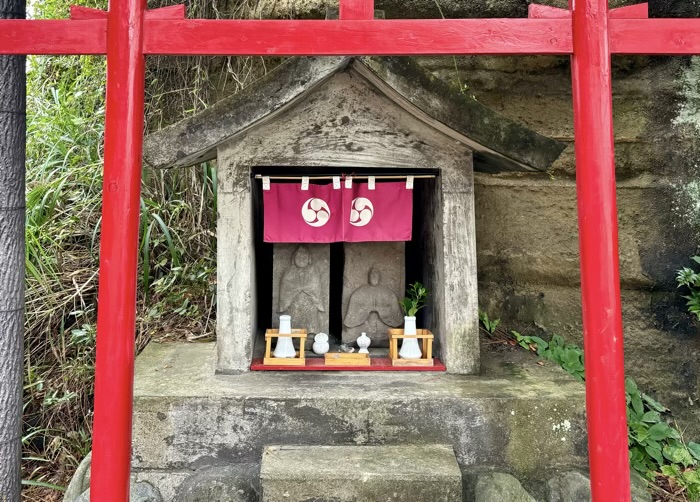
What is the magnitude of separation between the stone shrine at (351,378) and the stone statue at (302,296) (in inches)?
24.8

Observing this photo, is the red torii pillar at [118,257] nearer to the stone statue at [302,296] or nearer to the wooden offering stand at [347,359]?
the wooden offering stand at [347,359]

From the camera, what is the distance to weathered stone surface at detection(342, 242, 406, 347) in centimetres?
518

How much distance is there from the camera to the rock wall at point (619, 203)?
585 centimetres

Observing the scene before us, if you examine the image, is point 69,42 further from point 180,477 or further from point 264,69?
point 264,69

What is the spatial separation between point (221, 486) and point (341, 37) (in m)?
2.88

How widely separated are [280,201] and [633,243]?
3.77 m

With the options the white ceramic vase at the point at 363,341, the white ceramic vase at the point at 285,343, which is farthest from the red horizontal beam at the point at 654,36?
the white ceramic vase at the point at 285,343

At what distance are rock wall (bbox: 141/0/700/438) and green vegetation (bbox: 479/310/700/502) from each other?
38 cm

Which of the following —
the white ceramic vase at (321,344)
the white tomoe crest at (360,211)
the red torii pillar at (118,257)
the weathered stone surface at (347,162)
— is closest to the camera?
the red torii pillar at (118,257)

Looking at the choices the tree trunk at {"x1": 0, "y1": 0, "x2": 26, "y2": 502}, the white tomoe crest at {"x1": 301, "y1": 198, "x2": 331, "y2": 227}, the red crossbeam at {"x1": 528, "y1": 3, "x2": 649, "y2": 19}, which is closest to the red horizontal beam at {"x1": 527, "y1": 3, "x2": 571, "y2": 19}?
the red crossbeam at {"x1": 528, "y1": 3, "x2": 649, "y2": 19}

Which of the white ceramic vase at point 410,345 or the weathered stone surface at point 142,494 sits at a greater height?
the white ceramic vase at point 410,345

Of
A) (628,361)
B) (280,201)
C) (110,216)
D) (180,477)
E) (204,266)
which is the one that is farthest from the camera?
(204,266)

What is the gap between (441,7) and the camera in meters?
6.24

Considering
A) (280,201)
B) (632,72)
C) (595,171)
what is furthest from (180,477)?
(632,72)
